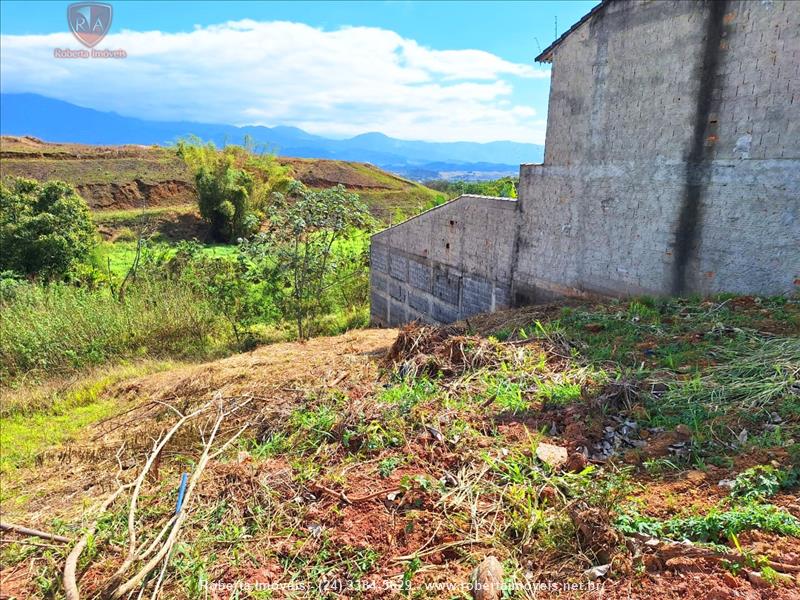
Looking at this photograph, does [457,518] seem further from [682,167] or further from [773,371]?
[682,167]

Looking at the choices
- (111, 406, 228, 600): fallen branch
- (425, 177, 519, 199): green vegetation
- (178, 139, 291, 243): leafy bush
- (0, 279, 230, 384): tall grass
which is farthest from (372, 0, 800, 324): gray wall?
(178, 139, 291, 243): leafy bush

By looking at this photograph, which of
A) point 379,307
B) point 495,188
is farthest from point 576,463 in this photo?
point 495,188

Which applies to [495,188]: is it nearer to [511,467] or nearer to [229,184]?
[511,467]

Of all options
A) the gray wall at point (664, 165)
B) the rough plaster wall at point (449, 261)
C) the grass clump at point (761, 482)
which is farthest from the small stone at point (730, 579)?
the rough plaster wall at point (449, 261)

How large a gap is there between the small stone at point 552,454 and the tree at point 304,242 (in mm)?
8912

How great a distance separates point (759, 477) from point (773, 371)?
1424mm

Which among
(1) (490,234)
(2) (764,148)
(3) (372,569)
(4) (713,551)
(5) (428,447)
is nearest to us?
(4) (713,551)

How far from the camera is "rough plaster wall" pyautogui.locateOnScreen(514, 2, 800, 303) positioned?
16.4 ft

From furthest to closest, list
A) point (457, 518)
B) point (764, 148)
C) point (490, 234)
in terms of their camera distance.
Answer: point (490, 234) → point (764, 148) → point (457, 518)

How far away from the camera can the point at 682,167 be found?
5680mm

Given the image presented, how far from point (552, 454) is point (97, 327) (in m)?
11.3

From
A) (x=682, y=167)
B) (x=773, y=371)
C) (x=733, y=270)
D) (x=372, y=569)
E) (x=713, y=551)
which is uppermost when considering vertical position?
(x=682, y=167)

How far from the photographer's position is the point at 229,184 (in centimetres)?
2784

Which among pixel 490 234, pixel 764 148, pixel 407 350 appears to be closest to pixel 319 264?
pixel 490 234
